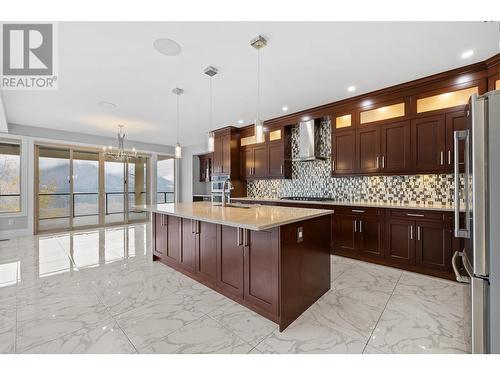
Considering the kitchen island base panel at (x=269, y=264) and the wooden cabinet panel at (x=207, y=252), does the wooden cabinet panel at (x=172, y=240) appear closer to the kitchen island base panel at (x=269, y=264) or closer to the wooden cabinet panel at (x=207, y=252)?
the kitchen island base panel at (x=269, y=264)

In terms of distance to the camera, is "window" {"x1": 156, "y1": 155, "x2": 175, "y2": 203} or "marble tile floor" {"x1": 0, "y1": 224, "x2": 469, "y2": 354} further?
"window" {"x1": 156, "y1": 155, "x2": 175, "y2": 203}

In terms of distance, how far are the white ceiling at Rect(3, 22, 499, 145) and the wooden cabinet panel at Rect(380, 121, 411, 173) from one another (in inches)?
26.1

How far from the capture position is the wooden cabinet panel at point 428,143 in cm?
306

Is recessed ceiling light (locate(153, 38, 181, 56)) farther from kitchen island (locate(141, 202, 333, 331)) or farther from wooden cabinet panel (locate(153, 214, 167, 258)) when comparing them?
wooden cabinet panel (locate(153, 214, 167, 258))

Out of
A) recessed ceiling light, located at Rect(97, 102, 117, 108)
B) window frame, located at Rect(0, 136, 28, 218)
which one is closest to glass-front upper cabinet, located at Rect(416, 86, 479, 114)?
recessed ceiling light, located at Rect(97, 102, 117, 108)

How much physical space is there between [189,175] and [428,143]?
683cm

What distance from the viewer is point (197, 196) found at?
7.67 m

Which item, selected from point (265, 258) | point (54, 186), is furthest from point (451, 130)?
point (54, 186)

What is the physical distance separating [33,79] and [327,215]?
436cm

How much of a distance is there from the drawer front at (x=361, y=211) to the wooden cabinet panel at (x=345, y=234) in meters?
0.08

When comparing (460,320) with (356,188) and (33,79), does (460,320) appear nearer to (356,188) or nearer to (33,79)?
(356,188)

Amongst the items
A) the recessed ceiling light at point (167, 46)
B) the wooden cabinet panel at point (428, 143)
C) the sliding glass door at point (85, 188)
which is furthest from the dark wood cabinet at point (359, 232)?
the sliding glass door at point (85, 188)
